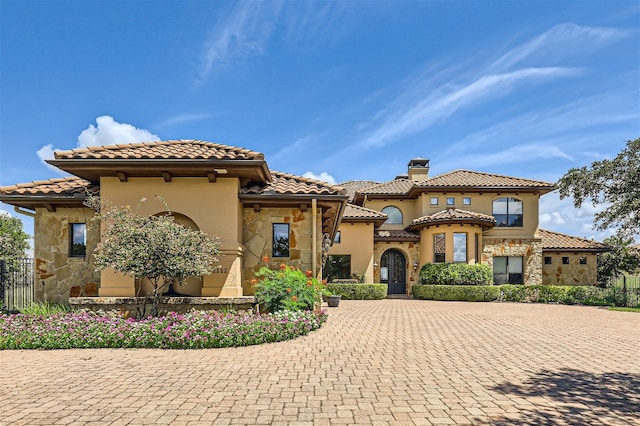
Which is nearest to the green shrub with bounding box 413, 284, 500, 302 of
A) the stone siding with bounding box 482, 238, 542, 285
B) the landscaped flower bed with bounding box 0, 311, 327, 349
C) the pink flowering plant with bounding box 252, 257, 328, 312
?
the stone siding with bounding box 482, 238, 542, 285

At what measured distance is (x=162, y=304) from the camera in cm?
953

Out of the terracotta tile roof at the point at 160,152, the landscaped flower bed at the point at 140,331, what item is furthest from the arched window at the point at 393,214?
the landscaped flower bed at the point at 140,331

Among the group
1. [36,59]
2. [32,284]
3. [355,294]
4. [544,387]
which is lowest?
[355,294]

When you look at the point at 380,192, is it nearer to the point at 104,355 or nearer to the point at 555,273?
the point at 555,273

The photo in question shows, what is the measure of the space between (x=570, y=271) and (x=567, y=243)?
1784 millimetres

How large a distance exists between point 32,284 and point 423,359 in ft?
35.7

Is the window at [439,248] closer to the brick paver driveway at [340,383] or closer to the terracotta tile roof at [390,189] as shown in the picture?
the terracotta tile roof at [390,189]

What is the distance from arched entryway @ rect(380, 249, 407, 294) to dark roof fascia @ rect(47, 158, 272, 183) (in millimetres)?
16360

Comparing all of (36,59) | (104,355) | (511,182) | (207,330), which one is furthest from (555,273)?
(36,59)

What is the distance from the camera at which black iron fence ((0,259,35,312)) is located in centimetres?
1111

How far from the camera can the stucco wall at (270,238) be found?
36.2 feet

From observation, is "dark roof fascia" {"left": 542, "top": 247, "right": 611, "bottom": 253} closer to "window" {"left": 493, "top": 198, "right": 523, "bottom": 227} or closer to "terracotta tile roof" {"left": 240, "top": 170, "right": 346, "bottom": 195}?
"window" {"left": 493, "top": 198, "right": 523, "bottom": 227}

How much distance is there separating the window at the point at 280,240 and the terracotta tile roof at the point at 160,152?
7.53 ft

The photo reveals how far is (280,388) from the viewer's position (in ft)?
17.7
